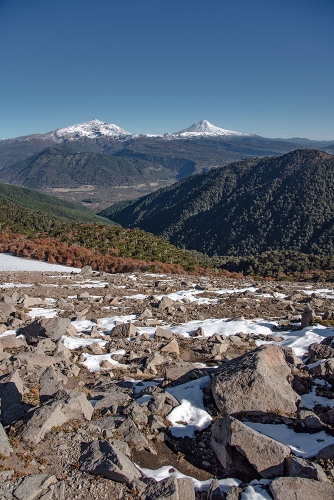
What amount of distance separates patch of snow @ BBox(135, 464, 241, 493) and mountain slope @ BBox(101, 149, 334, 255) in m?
106

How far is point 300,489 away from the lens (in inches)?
176

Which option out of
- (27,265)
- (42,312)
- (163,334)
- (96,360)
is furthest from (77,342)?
(27,265)

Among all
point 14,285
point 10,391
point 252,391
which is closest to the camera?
point 252,391

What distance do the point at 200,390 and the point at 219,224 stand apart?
15430 centimetres

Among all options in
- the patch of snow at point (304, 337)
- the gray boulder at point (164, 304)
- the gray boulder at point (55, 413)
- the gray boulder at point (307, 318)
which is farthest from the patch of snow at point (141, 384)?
the gray boulder at point (307, 318)

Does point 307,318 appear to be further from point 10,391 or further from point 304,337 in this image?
point 10,391

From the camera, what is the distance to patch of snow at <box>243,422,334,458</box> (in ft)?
18.3

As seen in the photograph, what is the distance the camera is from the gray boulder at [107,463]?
481 centimetres

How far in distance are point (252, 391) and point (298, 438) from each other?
3.56 ft

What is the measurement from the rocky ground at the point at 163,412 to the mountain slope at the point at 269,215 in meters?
101

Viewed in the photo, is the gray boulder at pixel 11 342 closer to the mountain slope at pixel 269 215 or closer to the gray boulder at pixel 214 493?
the gray boulder at pixel 214 493

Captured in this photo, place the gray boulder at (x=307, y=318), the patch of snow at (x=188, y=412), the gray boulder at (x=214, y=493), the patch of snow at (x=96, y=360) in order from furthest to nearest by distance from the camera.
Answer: the gray boulder at (x=307, y=318) < the patch of snow at (x=96, y=360) < the patch of snow at (x=188, y=412) < the gray boulder at (x=214, y=493)

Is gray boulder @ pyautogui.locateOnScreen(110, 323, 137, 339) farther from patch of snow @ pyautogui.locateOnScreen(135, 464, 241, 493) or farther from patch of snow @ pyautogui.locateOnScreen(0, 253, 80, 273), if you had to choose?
patch of snow @ pyautogui.locateOnScreen(0, 253, 80, 273)

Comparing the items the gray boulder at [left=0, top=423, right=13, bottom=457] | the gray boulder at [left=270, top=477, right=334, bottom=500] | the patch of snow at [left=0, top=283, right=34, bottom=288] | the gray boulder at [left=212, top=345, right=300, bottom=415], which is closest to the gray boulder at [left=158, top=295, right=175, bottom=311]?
the gray boulder at [left=212, top=345, right=300, bottom=415]
